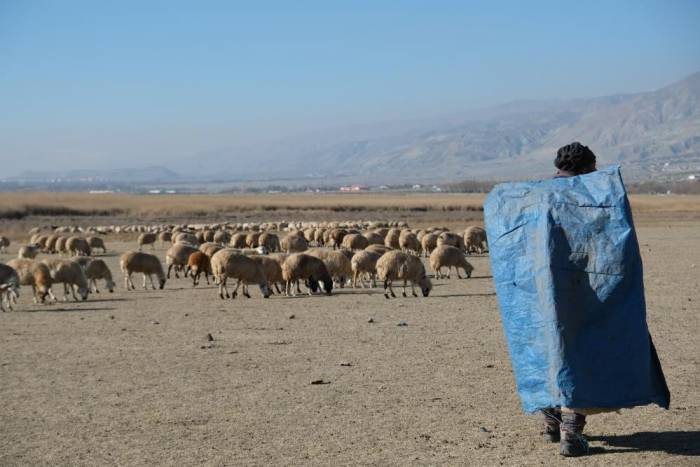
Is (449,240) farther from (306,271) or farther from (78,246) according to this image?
(78,246)

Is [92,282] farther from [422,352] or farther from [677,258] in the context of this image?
[677,258]

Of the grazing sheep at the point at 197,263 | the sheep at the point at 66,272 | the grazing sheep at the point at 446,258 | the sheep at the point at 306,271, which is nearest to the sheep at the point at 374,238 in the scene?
the grazing sheep at the point at 446,258

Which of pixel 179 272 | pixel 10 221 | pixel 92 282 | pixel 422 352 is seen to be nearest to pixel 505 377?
pixel 422 352

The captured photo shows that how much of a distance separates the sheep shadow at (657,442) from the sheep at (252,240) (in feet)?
108

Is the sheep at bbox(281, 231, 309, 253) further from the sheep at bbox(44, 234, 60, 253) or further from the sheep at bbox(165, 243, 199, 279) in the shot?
the sheep at bbox(44, 234, 60, 253)

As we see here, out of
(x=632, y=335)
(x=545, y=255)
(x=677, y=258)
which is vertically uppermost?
(x=545, y=255)

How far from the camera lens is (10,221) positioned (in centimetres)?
7438

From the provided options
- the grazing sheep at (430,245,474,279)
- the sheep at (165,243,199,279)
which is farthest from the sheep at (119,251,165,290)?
the grazing sheep at (430,245,474,279)

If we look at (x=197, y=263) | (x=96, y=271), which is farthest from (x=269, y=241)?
(x=96, y=271)

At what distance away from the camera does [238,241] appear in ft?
136

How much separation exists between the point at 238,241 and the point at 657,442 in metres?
34.0

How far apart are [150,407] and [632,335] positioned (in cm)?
548

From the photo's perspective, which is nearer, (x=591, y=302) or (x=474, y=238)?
(x=591, y=302)

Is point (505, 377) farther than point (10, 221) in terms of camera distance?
No
